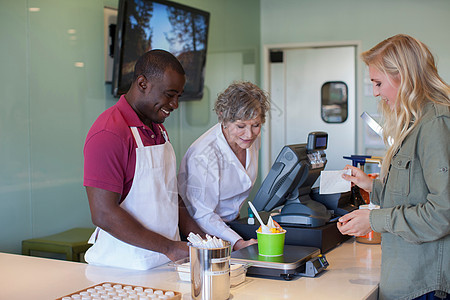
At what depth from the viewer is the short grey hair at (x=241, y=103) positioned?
2.16 meters

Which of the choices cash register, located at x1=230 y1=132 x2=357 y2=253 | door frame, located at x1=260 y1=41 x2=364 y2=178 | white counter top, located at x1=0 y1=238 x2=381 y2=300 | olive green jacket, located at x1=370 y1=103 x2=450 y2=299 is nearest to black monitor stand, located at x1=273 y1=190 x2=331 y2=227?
cash register, located at x1=230 y1=132 x2=357 y2=253

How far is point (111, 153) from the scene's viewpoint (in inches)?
66.9

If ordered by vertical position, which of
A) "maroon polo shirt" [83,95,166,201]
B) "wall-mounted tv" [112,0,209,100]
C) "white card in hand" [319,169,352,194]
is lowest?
"white card in hand" [319,169,352,194]

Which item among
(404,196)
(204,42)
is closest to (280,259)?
(404,196)

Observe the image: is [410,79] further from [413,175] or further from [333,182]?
[333,182]

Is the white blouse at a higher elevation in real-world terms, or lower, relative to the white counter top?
higher

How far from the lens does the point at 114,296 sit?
1407 mm

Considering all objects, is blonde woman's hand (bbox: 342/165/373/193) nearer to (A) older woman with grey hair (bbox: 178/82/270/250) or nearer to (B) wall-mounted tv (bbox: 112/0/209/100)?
(A) older woman with grey hair (bbox: 178/82/270/250)

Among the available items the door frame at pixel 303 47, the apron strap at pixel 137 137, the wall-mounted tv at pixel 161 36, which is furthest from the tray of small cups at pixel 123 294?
the door frame at pixel 303 47

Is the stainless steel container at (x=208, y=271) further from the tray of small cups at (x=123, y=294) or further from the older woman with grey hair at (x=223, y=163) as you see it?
the older woman with grey hair at (x=223, y=163)

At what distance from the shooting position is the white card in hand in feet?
6.28

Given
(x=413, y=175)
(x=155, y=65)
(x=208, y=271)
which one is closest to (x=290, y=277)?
(x=208, y=271)

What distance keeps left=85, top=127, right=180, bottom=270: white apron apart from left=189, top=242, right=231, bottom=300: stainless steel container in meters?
0.42

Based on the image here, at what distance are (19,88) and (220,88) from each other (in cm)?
250
